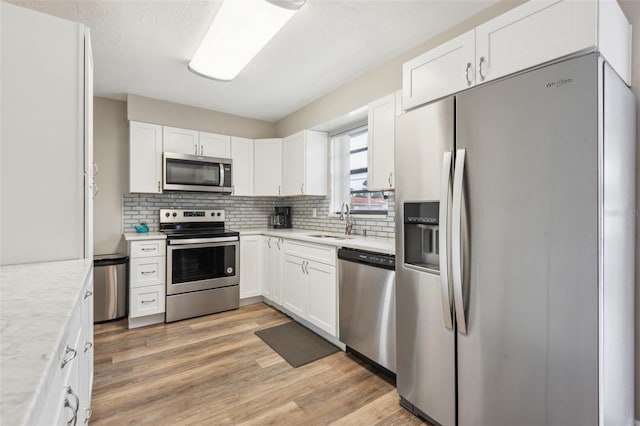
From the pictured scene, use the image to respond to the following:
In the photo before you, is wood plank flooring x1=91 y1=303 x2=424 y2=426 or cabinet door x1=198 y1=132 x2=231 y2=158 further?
cabinet door x1=198 y1=132 x2=231 y2=158

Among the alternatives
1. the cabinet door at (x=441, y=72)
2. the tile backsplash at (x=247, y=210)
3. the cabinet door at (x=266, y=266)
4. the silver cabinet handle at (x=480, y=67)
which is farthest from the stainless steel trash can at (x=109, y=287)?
the silver cabinet handle at (x=480, y=67)

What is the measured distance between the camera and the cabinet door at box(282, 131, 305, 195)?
12.6 ft

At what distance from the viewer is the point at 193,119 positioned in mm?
4012

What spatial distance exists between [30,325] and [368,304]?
193cm

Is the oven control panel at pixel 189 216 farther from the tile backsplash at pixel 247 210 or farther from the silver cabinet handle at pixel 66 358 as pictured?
the silver cabinet handle at pixel 66 358

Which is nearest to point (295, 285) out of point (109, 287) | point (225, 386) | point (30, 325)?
point (225, 386)

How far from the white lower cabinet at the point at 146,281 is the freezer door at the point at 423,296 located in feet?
8.36

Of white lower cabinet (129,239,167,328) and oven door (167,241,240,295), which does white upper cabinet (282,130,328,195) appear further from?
white lower cabinet (129,239,167,328)

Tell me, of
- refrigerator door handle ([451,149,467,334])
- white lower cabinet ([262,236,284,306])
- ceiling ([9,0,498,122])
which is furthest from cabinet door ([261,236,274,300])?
refrigerator door handle ([451,149,467,334])

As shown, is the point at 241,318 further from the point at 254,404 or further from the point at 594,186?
the point at 594,186

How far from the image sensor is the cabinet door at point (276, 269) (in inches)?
140

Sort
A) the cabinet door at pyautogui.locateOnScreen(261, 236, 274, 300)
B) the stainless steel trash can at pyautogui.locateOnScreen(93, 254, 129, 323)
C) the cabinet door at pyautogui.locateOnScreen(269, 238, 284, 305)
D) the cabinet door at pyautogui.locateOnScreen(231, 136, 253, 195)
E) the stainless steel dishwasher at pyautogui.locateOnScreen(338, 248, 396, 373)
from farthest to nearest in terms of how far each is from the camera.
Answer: the cabinet door at pyautogui.locateOnScreen(231, 136, 253, 195) < the cabinet door at pyautogui.locateOnScreen(261, 236, 274, 300) < the cabinet door at pyautogui.locateOnScreen(269, 238, 284, 305) < the stainless steel trash can at pyautogui.locateOnScreen(93, 254, 129, 323) < the stainless steel dishwasher at pyautogui.locateOnScreen(338, 248, 396, 373)

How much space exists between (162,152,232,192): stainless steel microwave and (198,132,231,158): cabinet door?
0.44ft

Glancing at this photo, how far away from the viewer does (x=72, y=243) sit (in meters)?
1.62
